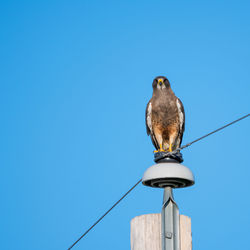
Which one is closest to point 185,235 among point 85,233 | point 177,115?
point 85,233

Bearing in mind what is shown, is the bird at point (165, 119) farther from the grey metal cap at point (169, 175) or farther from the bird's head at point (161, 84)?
the grey metal cap at point (169, 175)

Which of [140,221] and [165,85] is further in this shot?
[165,85]

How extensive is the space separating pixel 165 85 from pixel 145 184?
15.9 ft

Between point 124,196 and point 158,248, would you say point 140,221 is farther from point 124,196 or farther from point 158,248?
point 124,196

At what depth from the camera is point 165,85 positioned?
762cm

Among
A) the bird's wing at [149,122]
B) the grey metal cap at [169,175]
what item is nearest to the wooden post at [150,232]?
the grey metal cap at [169,175]

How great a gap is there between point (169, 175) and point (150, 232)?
1.40 ft

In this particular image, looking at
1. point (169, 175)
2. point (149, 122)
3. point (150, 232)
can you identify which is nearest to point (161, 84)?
point (149, 122)

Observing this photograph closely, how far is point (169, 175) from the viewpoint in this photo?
2742mm

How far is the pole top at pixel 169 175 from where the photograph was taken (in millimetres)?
2754

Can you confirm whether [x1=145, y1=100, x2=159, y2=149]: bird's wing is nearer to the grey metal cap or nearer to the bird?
the bird

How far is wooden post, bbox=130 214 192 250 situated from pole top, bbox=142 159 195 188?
0.32 metres

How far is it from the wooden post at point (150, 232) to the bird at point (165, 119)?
14.7ft

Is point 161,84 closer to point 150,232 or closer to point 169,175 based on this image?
point 169,175
